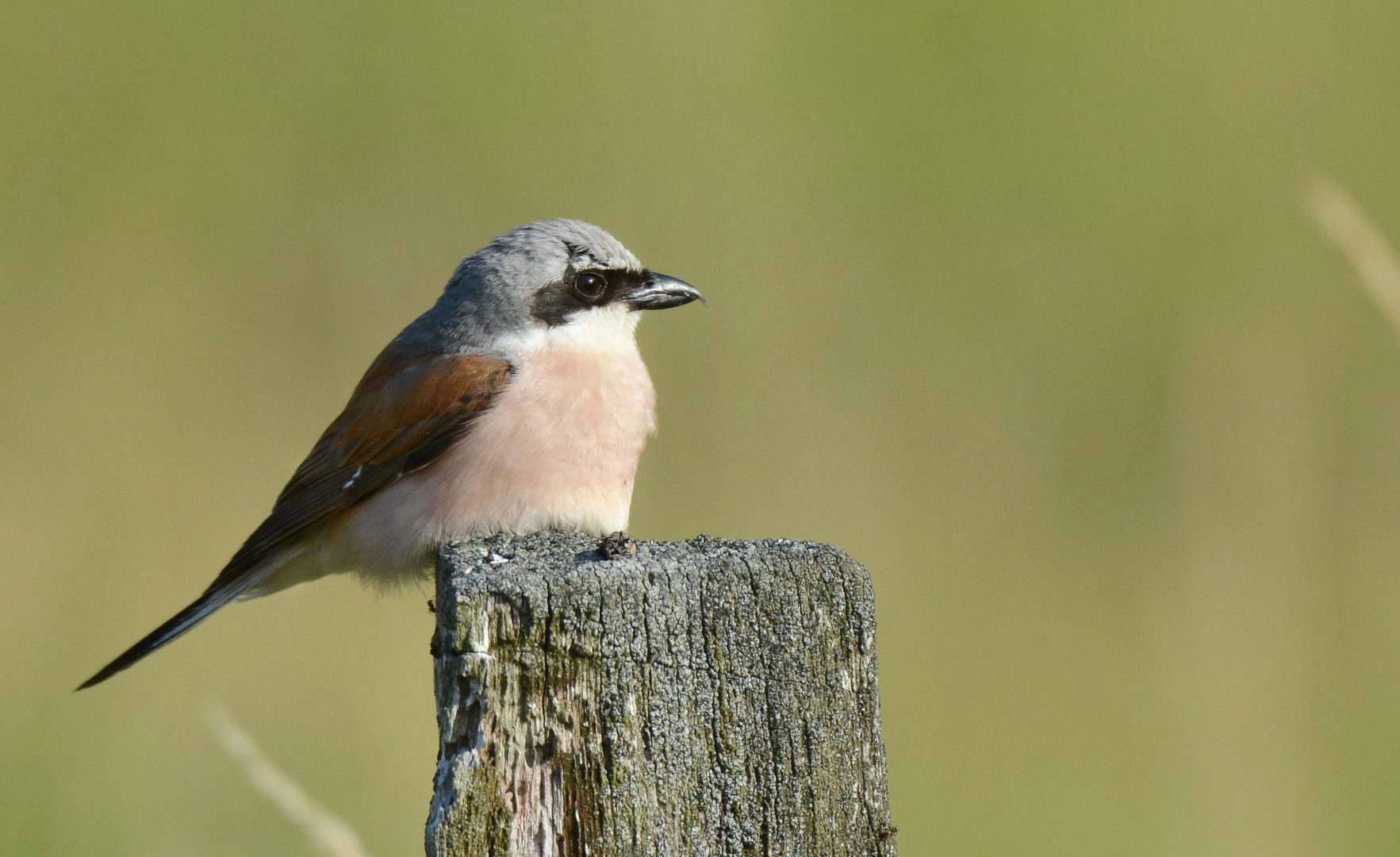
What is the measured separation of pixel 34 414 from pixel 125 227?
1.02 metres

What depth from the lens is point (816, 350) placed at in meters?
6.29

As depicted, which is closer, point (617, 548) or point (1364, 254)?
point (617, 548)

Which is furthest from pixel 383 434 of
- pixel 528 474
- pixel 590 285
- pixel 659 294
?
pixel 659 294

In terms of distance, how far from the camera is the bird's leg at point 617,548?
6.79ft

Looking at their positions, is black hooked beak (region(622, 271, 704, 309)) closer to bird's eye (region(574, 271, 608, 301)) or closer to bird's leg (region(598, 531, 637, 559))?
bird's eye (region(574, 271, 608, 301))

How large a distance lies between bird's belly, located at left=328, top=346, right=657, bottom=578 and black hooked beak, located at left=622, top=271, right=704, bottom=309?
244 mm

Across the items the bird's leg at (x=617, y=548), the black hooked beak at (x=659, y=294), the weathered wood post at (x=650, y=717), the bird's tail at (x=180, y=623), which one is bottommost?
the weathered wood post at (x=650, y=717)

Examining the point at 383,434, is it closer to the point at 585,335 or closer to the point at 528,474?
the point at 528,474

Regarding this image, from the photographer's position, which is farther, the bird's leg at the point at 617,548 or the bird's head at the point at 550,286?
the bird's head at the point at 550,286

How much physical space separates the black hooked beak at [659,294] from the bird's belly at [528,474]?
0.24 metres

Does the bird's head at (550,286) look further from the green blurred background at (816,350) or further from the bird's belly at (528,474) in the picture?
the green blurred background at (816,350)

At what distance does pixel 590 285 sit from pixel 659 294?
23 cm

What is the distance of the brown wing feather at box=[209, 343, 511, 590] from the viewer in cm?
388

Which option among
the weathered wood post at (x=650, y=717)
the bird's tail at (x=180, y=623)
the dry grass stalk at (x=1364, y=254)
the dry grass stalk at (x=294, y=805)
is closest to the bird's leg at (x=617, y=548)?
the weathered wood post at (x=650, y=717)
